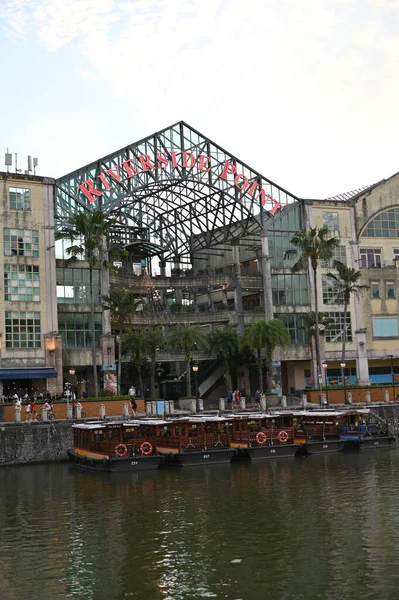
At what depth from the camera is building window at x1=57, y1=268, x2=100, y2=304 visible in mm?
90500

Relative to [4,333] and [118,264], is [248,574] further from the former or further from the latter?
[118,264]

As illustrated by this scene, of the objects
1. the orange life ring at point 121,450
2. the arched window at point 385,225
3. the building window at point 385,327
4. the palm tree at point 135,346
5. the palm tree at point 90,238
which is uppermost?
the arched window at point 385,225

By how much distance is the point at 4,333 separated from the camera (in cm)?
8556

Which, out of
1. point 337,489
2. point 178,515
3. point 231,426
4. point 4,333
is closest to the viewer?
point 178,515

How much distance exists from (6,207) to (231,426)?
3687cm

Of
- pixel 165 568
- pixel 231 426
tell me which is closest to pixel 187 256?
pixel 231 426

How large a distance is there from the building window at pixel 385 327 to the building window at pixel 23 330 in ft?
148

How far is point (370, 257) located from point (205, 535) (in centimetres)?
7830

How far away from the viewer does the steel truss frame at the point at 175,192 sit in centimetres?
9356

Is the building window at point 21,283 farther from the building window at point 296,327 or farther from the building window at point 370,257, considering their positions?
the building window at point 370,257

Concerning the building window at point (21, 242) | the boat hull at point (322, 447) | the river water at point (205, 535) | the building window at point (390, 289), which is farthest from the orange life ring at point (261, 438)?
the building window at point (390, 289)

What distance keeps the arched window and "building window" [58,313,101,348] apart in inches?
1577

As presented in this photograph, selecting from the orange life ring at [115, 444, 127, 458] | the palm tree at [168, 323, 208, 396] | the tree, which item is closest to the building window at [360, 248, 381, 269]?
the tree

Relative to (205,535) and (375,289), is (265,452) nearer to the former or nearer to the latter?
(205,535)
